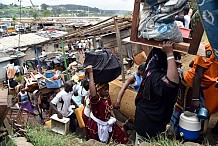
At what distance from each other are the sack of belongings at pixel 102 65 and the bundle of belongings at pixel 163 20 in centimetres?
80

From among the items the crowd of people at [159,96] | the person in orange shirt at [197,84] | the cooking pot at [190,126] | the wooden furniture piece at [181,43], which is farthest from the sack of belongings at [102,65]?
the cooking pot at [190,126]

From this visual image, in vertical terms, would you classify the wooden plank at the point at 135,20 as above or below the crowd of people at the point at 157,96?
above

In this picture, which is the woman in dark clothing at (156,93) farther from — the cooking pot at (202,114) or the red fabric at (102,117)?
the red fabric at (102,117)

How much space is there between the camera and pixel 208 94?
356 cm

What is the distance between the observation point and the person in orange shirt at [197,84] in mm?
3027

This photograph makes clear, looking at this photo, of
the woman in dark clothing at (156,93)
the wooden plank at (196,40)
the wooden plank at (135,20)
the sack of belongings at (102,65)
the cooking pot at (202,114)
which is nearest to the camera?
the wooden plank at (196,40)

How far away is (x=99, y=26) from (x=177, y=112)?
4.82m

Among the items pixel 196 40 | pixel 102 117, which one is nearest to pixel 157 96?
pixel 196 40

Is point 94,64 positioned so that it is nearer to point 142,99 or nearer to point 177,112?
point 142,99

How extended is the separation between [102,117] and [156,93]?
1.09 metres

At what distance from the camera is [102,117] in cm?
361

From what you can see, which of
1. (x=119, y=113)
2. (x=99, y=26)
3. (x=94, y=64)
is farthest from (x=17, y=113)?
(x=99, y=26)

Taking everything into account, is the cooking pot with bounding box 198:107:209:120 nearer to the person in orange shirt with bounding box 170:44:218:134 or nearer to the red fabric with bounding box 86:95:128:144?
the person in orange shirt with bounding box 170:44:218:134

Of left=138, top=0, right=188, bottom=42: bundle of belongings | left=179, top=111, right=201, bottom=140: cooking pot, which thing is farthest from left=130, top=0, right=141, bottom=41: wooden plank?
left=179, top=111, right=201, bottom=140: cooking pot
